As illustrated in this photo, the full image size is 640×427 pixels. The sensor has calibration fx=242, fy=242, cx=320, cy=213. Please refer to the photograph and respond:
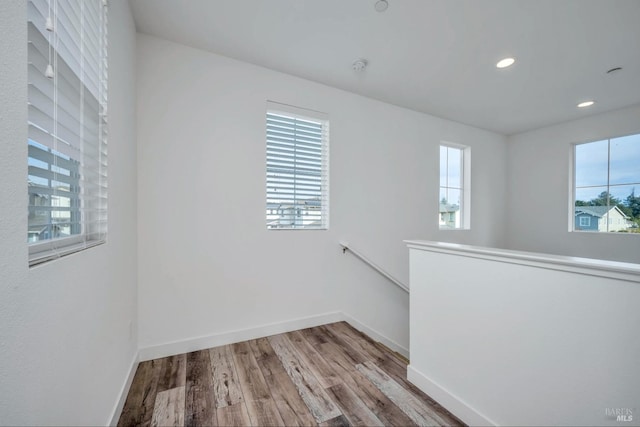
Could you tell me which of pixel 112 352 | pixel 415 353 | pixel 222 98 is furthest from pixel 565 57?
pixel 112 352

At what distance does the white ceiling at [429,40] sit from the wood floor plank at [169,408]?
103 inches

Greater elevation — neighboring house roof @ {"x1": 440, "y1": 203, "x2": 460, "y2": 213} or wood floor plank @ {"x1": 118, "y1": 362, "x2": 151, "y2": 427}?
neighboring house roof @ {"x1": 440, "y1": 203, "x2": 460, "y2": 213}

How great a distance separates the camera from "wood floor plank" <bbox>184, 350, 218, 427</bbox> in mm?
1391

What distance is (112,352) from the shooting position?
1281mm

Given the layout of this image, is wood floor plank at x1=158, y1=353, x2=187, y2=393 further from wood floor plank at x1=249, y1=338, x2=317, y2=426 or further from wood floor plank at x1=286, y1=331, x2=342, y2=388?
wood floor plank at x1=286, y1=331, x2=342, y2=388

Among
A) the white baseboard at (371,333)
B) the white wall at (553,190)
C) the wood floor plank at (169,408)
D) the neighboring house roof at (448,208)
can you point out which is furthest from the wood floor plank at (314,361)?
the white wall at (553,190)

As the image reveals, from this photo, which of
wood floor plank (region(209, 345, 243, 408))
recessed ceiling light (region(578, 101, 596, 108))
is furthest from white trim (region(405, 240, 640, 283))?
recessed ceiling light (region(578, 101, 596, 108))

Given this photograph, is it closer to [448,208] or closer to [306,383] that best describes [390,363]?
[306,383]

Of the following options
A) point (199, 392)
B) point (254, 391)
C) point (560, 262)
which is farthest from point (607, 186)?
point (199, 392)

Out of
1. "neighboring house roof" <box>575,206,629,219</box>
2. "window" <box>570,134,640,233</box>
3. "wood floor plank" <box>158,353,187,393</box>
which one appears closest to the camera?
"wood floor plank" <box>158,353,187,393</box>

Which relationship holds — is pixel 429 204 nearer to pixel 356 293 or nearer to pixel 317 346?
pixel 356 293

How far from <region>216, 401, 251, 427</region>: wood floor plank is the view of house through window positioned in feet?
11.1

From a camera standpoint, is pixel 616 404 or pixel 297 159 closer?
pixel 616 404

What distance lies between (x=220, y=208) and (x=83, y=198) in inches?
46.6
